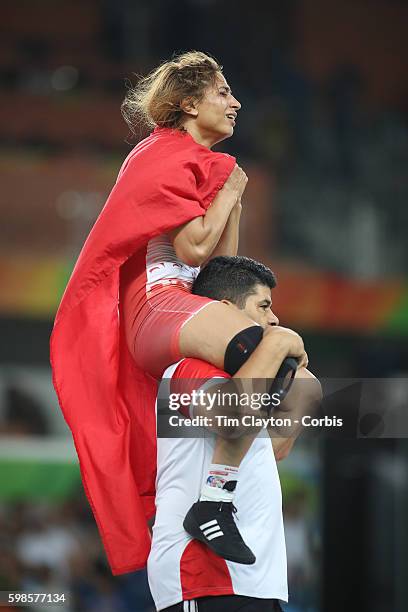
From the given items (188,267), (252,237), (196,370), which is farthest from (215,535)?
(252,237)

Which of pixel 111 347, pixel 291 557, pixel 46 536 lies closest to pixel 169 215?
pixel 111 347

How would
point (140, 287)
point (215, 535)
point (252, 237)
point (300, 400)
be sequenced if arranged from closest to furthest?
point (215, 535)
point (300, 400)
point (140, 287)
point (252, 237)

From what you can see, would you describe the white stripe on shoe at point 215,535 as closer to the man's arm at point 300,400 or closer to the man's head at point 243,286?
the man's arm at point 300,400

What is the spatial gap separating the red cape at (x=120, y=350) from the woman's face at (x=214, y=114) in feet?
0.17

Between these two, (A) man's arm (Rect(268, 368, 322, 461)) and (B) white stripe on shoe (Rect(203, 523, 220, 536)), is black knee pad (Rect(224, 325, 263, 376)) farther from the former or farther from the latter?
(B) white stripe on shoe (Rect(203, 523, 220, 536))

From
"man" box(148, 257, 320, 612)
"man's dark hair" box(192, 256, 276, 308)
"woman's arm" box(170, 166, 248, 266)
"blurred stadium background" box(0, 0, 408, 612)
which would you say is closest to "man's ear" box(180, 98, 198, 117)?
"woman's arm" box(170, 166, 248, 266)

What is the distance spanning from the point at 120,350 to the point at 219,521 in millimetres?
553

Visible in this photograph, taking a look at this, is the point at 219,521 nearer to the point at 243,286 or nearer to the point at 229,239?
the point at 243,286

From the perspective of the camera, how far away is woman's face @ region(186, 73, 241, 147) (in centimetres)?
282

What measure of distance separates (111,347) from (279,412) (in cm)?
45

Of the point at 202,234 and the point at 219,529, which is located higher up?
the point at 202,234

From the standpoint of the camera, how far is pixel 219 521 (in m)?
2.46

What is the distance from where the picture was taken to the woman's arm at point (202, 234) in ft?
8.84

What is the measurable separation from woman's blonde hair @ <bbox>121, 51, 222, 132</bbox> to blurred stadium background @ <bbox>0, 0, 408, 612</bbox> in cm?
245
